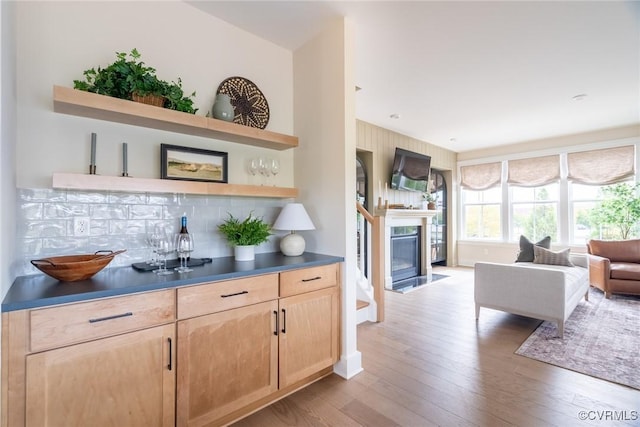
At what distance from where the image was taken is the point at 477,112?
4.29 m

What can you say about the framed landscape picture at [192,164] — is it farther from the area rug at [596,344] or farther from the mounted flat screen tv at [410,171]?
the mounted flat screen tv at [410,171]

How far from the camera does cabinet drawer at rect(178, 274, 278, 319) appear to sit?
1.49 metres

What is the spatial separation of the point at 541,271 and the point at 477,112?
8.27 ft

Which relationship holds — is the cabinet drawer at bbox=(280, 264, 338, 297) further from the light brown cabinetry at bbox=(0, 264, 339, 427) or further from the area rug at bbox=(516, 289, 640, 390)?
the area rug at bbox=(516, 289, 640, 390)

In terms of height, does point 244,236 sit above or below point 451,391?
above

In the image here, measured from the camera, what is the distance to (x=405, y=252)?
560cm

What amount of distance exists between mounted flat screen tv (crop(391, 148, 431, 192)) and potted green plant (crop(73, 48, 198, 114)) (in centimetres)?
404

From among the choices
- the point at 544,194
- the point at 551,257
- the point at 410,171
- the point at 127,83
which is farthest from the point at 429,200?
the point at 127,83

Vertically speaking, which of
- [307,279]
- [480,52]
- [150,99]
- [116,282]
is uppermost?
[480,52]

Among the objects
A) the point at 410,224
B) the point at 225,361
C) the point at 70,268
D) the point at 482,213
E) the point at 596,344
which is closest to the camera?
the point at 70,268

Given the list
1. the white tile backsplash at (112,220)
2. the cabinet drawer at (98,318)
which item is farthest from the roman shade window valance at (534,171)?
the cabinet drawer at (98,318)

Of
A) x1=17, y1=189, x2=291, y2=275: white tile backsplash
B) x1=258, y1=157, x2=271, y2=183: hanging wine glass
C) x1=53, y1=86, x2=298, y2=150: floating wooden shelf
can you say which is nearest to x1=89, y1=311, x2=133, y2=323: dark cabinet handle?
x1=17, y1=189, x2=291, y2=275: white tile backsplash

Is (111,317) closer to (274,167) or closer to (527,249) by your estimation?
(274,167)

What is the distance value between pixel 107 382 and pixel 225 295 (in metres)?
0.61
